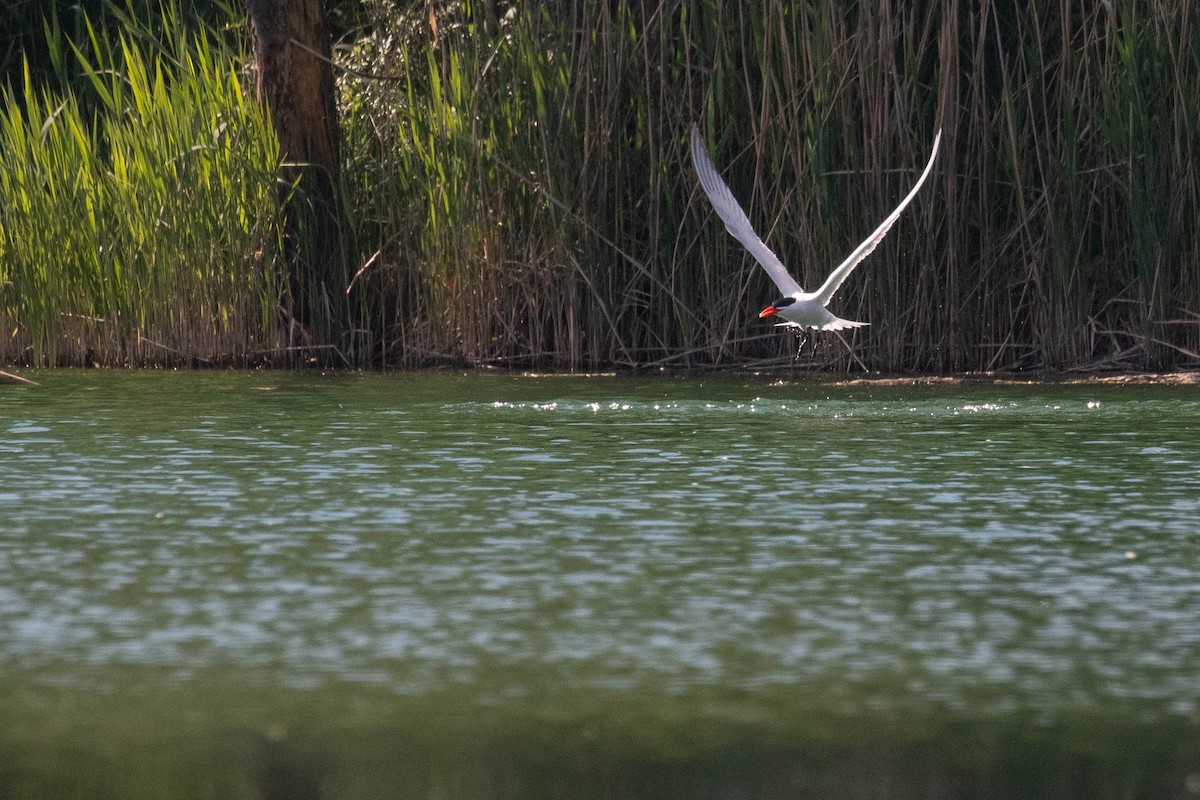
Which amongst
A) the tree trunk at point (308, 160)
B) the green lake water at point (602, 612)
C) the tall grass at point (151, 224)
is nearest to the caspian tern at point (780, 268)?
the green lake water at point (602, 612)

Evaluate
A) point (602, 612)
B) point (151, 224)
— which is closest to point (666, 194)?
point (151, 224)

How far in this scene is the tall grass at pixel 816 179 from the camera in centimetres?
844

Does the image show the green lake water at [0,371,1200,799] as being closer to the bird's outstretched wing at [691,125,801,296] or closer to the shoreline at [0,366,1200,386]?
the bird's outstretched wing at [691,125,801,296]

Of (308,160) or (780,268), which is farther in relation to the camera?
(308,160)

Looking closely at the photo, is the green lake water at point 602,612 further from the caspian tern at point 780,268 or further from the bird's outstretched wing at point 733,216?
the bird's outstretched wing at point 733,216

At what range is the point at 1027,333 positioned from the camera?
8.89 m

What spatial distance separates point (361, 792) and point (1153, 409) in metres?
5.19

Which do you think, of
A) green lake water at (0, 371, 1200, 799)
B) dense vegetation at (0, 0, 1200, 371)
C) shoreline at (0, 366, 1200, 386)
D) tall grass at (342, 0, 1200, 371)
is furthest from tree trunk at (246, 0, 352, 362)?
green lake water at (0, 371, 1200, 799)

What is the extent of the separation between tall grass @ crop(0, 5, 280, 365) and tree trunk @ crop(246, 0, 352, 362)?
0.68 ft

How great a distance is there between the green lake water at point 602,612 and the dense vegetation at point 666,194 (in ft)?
7.01

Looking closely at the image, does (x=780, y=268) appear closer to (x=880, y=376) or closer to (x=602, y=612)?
(x=880, y=376)

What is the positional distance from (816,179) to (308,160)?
3.03 metres

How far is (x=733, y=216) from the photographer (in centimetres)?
807

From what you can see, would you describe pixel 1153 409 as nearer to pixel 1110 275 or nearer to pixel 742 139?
pixel 1110 275
